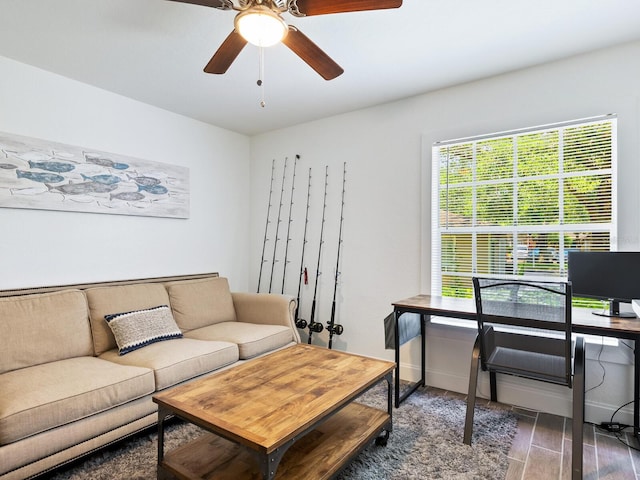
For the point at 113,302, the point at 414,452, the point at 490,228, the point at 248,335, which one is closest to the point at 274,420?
the point at 414,452

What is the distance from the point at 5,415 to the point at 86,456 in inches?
22.0

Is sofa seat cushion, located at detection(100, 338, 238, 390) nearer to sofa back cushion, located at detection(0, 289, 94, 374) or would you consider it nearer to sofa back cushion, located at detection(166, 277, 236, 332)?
sofa back cushion, located at detection(0, 289, 94, 374)

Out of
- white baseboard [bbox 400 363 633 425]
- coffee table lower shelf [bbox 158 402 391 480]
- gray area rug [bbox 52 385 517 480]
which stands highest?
coffee table lower shelf [bbox 158 402 391 480]

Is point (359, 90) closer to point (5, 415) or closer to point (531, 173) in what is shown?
point (531, 173)

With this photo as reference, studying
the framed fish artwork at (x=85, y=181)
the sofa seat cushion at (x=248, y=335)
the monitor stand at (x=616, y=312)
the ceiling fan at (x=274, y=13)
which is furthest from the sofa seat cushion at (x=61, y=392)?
the monitor stand at (x=616, y=312)

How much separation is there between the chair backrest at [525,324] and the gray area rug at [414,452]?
1.56 ft

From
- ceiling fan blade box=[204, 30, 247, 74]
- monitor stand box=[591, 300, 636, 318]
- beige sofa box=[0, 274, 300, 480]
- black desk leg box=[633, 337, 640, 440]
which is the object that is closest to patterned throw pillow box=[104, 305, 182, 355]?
beige sofa box=[0, 274, 300, 480]

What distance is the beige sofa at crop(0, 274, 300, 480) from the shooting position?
174 centimetres

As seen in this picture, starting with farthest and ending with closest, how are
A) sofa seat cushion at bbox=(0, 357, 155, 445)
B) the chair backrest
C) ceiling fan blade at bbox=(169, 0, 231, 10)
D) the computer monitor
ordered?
the computer monitor < the chair backrest < sofa seat cushion at bbox=(0, 357, 155, 445) < ceiling fan blade at bbox=(169, 0, 231, 10)

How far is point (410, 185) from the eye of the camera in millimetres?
3168

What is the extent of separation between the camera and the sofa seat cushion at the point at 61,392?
1667 mm

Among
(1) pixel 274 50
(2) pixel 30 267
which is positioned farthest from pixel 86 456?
(1) pixel 274 50

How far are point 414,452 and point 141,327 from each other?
1.97 metres

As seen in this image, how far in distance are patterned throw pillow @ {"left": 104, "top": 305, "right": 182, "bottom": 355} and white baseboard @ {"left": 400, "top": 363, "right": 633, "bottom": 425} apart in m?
2.22
